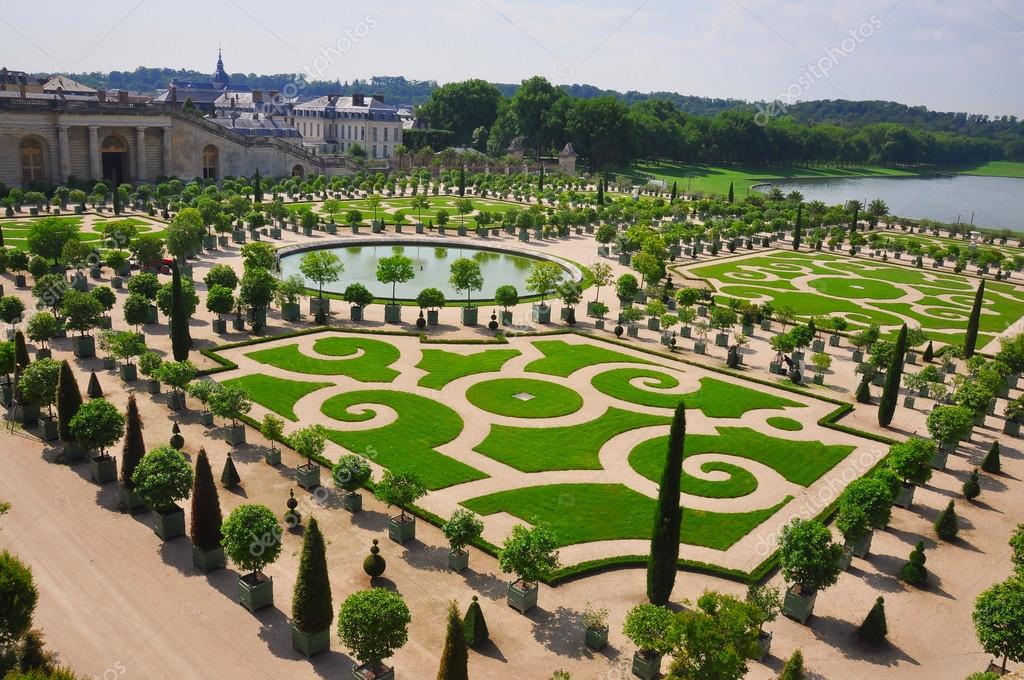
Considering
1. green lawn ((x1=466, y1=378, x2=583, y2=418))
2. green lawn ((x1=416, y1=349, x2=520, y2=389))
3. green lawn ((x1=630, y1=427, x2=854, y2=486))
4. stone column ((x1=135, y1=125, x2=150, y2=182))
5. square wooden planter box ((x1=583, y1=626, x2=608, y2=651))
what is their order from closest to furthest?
square wooden planter box ((x1=583, y1=626, x2=608, y2=651))
green lawn ((x1=630, y1=427, x2=854, y2=486))
green lawn ((x1=466, y1=378, x2=583, y2=418))
green lawn ((x1=416, y1=349, x2=520, y2=389))
stone column ((x1=135, y1=125, x2=150, y2=182))

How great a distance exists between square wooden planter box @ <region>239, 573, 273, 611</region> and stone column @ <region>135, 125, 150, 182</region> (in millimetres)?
105255

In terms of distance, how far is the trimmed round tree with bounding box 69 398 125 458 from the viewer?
106ft

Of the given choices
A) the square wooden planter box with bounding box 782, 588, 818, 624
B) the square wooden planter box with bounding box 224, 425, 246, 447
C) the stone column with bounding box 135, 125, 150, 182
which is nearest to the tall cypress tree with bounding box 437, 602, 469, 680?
the square wooden planter box with bounding box 782, 588, 818, 624

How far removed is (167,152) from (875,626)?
390 ft

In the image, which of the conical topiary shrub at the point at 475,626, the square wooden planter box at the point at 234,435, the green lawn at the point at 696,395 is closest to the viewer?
the conical topiary shrub at the point at 475,626

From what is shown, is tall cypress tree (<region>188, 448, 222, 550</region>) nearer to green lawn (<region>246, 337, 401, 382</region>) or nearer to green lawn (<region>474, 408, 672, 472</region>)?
green lawn (<region>474, 408, 672, 472</region>)

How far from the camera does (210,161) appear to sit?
126m

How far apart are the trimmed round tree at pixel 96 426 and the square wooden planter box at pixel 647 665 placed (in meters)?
22.8

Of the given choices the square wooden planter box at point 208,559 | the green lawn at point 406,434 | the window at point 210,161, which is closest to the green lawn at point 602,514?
the green lawn at point 406,434

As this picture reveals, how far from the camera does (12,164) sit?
103 metres

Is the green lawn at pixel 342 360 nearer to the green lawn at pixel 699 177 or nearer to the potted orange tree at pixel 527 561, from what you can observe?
the potted orange tree at pixel 527 561

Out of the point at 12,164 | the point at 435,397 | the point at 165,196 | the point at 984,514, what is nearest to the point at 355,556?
the point at 435,397

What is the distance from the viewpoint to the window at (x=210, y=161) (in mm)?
125231

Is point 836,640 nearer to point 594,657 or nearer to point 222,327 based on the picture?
point 594,657
